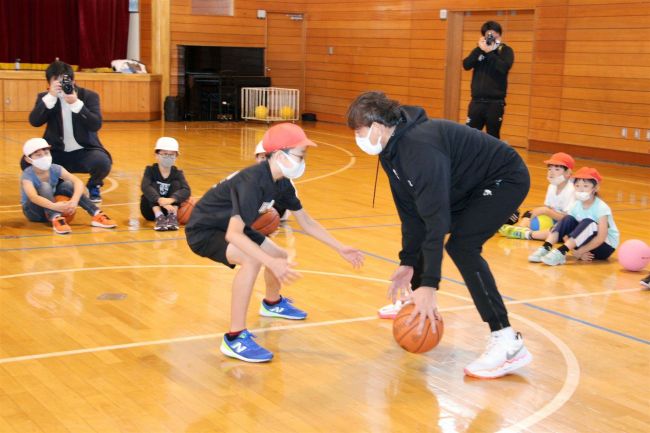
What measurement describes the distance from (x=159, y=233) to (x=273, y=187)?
11.6 feet

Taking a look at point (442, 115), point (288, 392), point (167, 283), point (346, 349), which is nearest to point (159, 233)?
point (167, 283)

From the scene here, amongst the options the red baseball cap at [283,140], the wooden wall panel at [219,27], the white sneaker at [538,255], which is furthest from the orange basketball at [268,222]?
the wooden wall panel at [219,27]

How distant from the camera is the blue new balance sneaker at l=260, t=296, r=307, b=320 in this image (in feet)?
18.0

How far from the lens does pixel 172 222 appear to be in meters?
8.12

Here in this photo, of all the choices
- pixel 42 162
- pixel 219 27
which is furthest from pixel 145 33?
pixel 42 162

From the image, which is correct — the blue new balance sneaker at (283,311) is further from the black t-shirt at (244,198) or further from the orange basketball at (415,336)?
the orange basketball at (415,336)

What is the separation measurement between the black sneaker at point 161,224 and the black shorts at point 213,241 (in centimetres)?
312

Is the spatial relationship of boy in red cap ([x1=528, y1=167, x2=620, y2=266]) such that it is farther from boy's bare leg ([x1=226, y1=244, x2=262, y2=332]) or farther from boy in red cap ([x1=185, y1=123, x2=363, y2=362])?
→ boy's bare leg ([x1=226, y1=244, x2=262, y2=332])

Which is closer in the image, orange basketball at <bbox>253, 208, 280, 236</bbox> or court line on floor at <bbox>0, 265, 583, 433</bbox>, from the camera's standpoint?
court line on floor at <bbox>0, 265, 583, 433</bbox>

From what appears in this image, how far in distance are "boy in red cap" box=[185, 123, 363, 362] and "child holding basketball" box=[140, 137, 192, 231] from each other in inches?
126

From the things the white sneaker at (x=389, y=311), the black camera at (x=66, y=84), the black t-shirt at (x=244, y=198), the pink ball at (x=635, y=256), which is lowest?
the white sneaker at (x=389, y=311)

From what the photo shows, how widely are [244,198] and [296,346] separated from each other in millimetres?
980

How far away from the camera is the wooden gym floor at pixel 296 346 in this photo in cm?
396

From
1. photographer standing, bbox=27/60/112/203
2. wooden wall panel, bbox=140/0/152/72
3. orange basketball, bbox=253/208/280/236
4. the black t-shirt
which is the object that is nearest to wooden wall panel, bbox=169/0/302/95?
wooden wall panel, bbox=140/0/152/72
